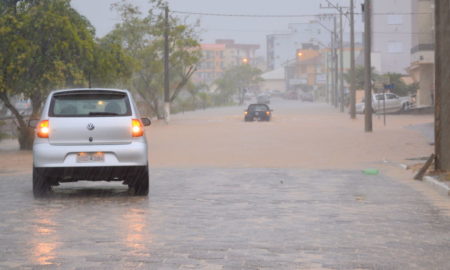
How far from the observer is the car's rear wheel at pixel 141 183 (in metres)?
14.8

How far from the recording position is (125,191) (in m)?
16.2

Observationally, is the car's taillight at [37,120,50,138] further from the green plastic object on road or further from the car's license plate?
the green plastic object on road

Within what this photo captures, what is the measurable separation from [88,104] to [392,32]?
108m

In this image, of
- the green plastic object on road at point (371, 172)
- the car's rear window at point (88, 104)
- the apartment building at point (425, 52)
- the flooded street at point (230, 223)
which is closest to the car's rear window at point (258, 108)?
the apartment building at point (425, 52)

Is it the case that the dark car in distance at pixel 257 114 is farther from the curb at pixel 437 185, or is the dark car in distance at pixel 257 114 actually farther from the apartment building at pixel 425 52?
the curb at pixel 437 185

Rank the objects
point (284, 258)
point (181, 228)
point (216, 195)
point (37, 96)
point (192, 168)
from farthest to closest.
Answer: point (37, 96)
point (192, 168)
point (216, 195)
point (181, 228)
point (284, 258)

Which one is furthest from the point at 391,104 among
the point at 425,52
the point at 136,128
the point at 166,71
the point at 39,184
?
the point at 39,184

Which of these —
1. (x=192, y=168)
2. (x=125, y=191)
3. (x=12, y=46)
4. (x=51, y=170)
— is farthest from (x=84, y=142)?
(x=12, y=46)

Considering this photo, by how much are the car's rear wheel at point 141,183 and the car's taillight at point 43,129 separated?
5.06 feet

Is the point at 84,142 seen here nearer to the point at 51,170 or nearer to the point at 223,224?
the point at 51,170

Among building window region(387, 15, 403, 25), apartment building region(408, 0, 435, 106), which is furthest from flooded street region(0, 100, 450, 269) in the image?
building window region(387, 15, 403, 25)

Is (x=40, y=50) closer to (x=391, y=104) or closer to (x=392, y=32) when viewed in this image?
(x=391, y=104)

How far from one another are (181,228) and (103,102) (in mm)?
4227

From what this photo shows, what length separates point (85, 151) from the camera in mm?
14453
